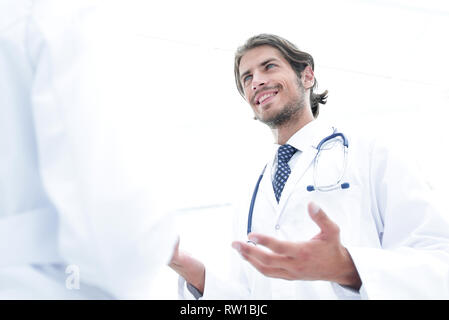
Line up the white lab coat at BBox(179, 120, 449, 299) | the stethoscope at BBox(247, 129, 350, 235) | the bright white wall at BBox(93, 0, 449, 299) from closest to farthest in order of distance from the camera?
the white lab coat at BBox(179, 120, 449, 299)
the stethoscope at BBox(247, 129, 350, 235)
the bright white wall at BBox(93, 0, 449, 299)

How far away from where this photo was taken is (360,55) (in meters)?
2.22

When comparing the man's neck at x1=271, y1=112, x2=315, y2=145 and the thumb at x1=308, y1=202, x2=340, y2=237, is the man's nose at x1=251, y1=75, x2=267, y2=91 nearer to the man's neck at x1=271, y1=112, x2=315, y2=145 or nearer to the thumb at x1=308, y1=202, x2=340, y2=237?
the man's neck at x1=271, y1=112, x2=315, y2=145

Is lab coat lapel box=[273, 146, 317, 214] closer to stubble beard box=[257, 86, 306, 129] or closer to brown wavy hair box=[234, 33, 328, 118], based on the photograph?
stubble beard box=[257, 86, 306, 129]

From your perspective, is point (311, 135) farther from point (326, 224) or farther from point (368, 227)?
point (326, 224)

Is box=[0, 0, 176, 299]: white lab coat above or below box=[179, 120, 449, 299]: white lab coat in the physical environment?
above

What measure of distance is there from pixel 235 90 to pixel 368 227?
1475mm

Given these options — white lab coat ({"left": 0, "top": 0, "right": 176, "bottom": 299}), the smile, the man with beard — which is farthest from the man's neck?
white lab coat ({"left": 0, "top": 0, "right": 176, "bottom": 299})

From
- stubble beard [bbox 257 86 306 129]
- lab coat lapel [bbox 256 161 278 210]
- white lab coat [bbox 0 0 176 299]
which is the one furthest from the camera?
stubble beard [bbox 257 86 306 129]

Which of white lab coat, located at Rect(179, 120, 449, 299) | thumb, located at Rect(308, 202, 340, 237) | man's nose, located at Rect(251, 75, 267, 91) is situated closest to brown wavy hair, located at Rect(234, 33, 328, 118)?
man's nose, located at Rect(251, 75, 267, 91)

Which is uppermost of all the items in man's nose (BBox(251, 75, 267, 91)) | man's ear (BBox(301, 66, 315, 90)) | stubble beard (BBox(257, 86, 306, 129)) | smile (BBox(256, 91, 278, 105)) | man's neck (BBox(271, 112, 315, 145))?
man's ear (BBox(301, 66, 315, 90))

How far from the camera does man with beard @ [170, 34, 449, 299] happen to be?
680mm

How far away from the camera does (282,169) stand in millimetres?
1254

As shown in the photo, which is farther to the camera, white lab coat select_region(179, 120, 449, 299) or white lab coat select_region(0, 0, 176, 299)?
white lab coat select_region(179, 120, 449, 299)
